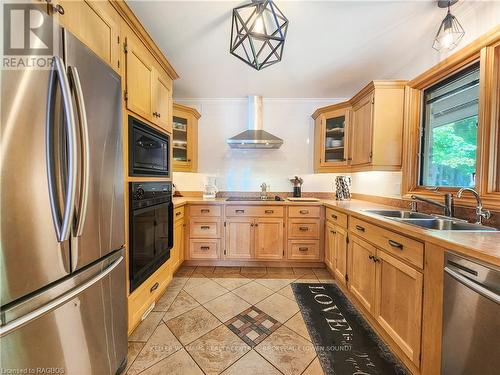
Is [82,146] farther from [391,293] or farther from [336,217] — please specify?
[336,217]

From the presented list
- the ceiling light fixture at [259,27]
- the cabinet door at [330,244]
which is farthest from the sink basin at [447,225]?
the ceiling light fixture at [259,27]

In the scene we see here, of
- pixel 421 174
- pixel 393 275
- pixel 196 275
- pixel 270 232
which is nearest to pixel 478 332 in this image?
pixel 393 275

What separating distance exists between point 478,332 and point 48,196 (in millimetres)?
1816

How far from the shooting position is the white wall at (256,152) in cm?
327

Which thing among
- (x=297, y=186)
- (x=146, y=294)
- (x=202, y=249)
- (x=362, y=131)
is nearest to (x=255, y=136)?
(x=297, y=186)

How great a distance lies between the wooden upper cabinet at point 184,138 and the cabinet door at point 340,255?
2.18 m

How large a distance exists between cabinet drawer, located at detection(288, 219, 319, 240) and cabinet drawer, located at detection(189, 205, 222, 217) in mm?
973

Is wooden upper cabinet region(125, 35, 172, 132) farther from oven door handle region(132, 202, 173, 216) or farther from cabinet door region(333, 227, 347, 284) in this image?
cabinet door region(333, 227, 347, 284)

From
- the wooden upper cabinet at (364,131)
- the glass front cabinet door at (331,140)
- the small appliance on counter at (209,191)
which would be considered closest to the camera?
the wooden upper cabinet at (364,131)

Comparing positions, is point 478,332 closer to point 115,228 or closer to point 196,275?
point 115,228

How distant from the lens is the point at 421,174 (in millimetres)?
2053

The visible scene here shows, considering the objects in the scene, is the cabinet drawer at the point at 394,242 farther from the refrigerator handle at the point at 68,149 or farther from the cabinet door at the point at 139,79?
the cabinet door at the point at 139,79

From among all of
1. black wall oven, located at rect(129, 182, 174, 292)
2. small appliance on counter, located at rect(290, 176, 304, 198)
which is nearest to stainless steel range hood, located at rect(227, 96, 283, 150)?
small appliance on counter, located at rect(290, 176, 304, 198)

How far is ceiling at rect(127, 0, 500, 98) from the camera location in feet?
5.09
